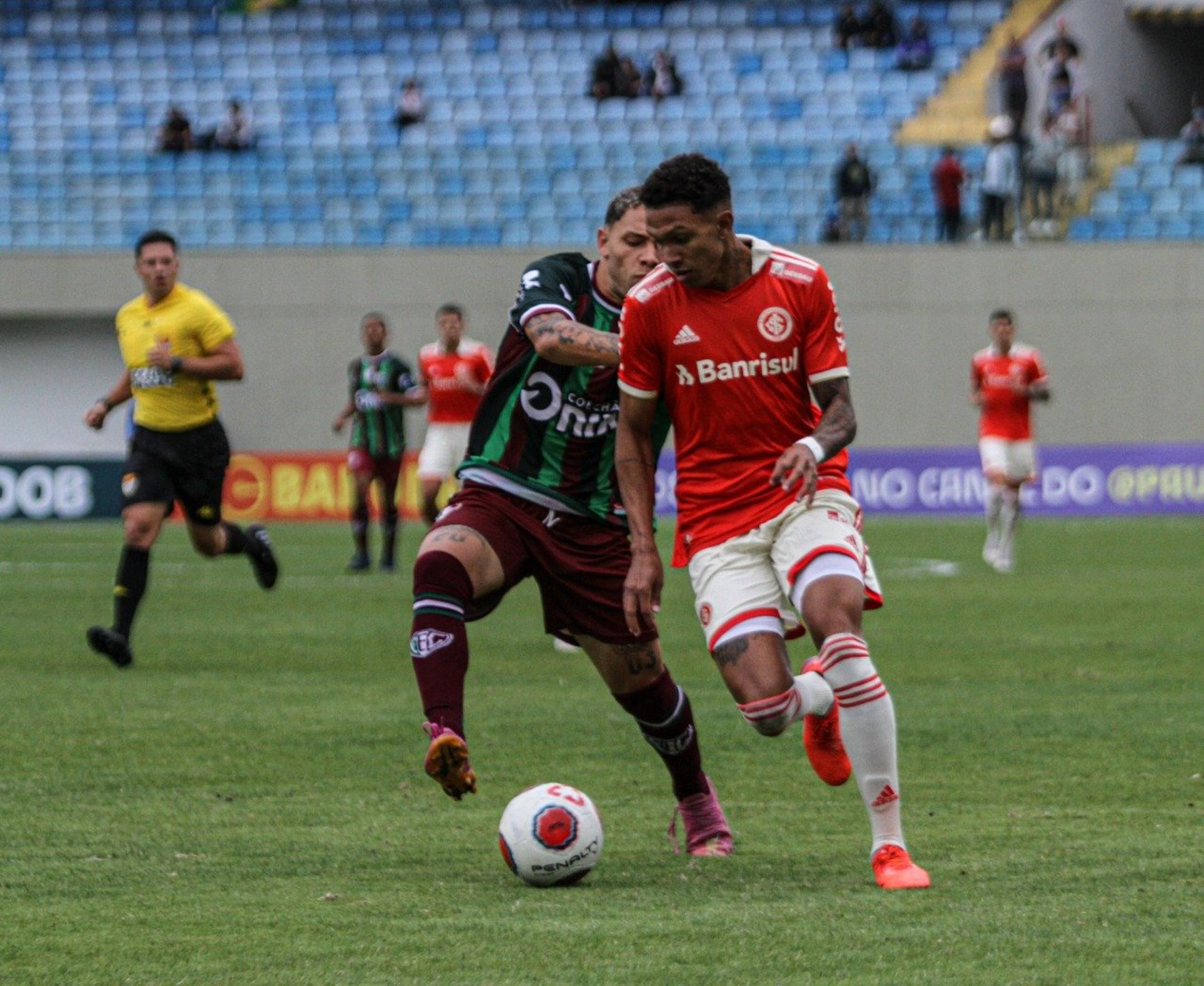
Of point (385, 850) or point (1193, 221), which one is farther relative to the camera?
point (1193, 221)

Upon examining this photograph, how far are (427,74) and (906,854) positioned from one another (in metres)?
29.8

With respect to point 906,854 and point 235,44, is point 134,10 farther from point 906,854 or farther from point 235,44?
point 906,854

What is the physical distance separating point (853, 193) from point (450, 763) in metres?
25.5

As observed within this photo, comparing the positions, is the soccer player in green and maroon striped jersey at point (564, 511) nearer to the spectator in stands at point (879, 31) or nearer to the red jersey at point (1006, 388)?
the red jersey at point (1006, 388)

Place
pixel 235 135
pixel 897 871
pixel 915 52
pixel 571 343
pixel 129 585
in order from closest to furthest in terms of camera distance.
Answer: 1. pixel 897 871
2. pixel 571 343
3. pixel 129 585
4. pixel 235 135
5. pixel 915 52

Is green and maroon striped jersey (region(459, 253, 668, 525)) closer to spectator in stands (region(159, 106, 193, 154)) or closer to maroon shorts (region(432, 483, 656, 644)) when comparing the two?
maroon shorts (region(432, 483, 656, 644))

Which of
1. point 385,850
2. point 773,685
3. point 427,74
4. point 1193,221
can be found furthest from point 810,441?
point 427,74

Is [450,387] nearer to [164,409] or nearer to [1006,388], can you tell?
[1006,388]

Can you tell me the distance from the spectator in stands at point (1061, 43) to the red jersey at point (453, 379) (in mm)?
15589

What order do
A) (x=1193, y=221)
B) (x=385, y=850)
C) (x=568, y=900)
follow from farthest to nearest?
1. (x=1193, y=221)
2. (x=385, y=850)
3. (x=568, y=900)

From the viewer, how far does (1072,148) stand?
3075 cm

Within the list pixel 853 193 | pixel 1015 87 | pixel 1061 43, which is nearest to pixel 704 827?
pixel 853 193

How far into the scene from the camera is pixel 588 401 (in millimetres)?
6289

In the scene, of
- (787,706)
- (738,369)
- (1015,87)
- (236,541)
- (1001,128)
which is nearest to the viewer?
(787,706)
